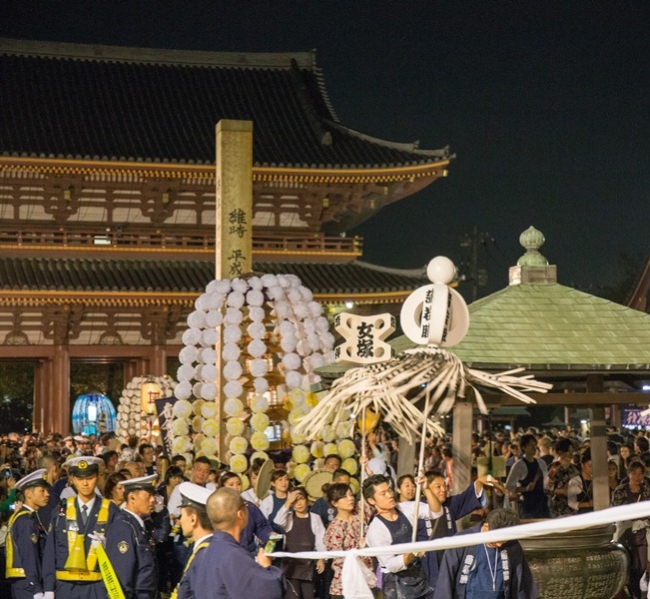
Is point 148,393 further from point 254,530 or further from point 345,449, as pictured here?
point 254,530

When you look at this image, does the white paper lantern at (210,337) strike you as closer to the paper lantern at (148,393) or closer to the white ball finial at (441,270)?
the paper lantern at (148,393)

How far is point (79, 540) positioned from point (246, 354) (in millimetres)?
10790

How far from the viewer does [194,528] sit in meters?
6.86

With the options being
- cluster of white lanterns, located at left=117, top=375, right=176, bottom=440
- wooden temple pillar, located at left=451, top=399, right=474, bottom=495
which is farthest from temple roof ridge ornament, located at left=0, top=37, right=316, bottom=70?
wooden temple pillar, located at left=451, top=399, right=474, bottom=495

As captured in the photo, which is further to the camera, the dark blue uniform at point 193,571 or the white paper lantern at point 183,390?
the white paper lantern at point 183,390

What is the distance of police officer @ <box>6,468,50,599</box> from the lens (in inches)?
355

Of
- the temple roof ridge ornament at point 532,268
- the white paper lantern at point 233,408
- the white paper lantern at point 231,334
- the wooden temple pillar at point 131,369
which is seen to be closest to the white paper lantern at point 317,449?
the white paper lantern at point 233,408

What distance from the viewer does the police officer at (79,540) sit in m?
8.45

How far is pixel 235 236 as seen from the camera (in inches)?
787

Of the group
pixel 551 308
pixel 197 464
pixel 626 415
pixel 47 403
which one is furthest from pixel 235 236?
pixel 626 415

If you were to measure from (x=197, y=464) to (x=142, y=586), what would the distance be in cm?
370

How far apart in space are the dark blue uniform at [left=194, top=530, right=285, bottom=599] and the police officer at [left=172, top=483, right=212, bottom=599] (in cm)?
20

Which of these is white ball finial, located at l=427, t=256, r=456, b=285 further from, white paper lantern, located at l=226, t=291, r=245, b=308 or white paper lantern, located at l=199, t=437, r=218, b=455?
white paper lantern, located at l=226, t=291, r=245, b=308

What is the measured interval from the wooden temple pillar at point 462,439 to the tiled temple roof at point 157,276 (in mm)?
19598
